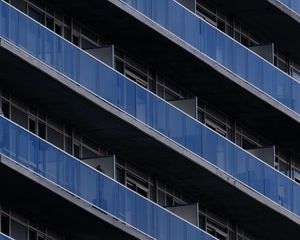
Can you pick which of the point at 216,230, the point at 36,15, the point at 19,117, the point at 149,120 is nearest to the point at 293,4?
the point at 216,230

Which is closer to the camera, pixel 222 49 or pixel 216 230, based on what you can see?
pixel 222 49

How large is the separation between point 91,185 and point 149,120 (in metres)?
3.52

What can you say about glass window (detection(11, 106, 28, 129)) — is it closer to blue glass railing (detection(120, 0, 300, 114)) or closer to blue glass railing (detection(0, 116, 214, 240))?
blue glass railing (detection(0, 116, 214, 240))

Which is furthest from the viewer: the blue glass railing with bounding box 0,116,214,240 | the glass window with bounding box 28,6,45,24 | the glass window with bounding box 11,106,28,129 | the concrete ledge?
the glass window with bounding box 28,6,45,24

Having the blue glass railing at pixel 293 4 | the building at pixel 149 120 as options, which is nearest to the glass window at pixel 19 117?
the building at pixel 149 120

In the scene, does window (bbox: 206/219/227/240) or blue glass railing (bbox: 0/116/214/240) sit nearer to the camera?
blue glass railing (bbox: 0/116/214/240)

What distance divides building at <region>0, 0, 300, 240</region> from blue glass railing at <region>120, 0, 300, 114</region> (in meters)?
0.06

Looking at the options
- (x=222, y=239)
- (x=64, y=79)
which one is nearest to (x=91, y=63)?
(x=64, y=79)

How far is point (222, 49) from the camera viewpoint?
4171 inches

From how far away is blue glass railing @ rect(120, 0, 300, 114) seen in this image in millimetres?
103188

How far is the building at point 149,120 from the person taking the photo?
9812 cm

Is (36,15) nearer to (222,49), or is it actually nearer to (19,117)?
(19,117)

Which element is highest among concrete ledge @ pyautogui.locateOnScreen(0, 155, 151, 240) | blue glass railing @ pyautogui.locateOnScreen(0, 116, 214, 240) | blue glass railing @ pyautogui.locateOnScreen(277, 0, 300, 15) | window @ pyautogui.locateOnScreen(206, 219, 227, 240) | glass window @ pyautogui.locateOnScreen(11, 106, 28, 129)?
blue glass railing @ pyautogui.locateOnScreen(277, 0, 300, 15)

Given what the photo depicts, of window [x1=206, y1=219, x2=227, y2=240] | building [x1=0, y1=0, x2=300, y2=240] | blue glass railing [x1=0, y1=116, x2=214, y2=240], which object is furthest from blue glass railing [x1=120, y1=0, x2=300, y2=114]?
blue glass railing [x1=0, y1=116, x2=214, y2=240]
